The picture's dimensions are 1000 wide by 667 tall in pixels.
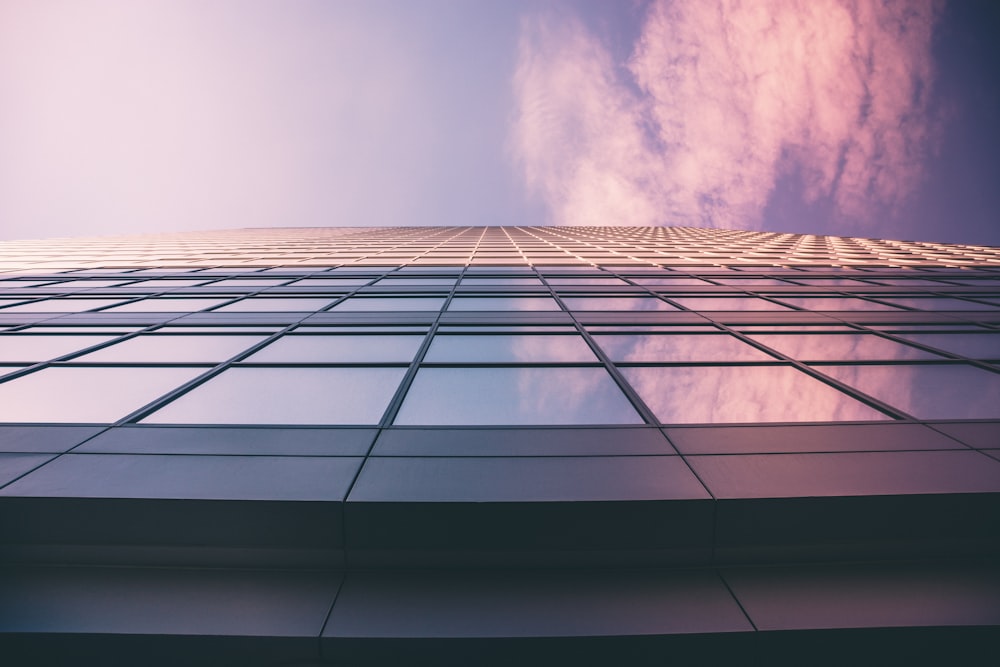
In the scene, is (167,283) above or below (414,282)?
above

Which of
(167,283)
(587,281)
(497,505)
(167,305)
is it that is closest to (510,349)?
(497,505)

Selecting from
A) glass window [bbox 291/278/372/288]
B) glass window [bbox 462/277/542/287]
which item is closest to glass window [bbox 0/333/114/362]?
glass window [bbox 291/278/372/288]

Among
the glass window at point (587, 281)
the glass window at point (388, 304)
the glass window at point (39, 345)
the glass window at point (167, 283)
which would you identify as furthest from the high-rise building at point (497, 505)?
the glass window at point (167, 283)

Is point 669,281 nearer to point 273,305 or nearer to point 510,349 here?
point 510,349

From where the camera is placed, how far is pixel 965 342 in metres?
8.59

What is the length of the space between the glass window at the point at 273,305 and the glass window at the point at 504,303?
3341 millimetres

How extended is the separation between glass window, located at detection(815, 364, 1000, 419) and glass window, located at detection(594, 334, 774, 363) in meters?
1.21

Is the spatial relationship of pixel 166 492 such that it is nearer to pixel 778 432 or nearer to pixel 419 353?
pixel 419 353

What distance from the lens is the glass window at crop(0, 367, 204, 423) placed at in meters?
5.80

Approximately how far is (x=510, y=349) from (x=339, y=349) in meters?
2.99

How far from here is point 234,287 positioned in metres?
13.7

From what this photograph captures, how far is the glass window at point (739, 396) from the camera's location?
5824 millimetres

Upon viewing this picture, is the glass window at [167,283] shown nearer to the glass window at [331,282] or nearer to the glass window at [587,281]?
the glass window at [331,282]

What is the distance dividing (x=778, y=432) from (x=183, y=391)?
768 cm
